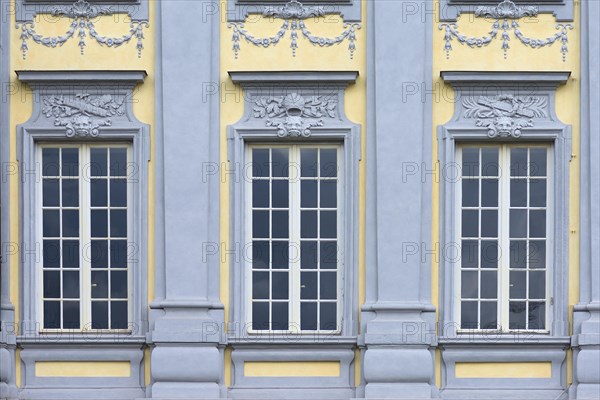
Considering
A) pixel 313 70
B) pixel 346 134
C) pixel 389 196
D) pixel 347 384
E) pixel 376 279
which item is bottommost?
pixel 347 384

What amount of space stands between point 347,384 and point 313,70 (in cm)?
436

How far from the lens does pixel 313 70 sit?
1366cm

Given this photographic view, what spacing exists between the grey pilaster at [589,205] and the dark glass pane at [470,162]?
4.70 ft

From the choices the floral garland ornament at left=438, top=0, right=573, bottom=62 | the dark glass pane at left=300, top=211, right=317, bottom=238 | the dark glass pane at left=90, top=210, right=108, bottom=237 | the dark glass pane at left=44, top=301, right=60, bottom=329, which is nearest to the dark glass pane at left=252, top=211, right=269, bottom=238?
the dark glass pane at left=300, top=211, right=317, bottom=238

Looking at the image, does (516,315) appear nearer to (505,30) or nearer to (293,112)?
(505,30)

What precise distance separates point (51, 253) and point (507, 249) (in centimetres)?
640

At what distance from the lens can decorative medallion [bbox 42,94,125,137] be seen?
45.2 feet

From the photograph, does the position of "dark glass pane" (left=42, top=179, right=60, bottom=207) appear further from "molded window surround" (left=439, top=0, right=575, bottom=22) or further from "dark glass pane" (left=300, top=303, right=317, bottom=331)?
"molded window surround" (left=439, top=0, right=575, bottom=22)

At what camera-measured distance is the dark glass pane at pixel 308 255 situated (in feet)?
45.7

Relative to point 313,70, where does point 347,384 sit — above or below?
below

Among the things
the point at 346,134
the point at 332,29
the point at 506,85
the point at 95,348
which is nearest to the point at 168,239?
the point at 95,348

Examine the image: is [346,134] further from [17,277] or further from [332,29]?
[17,277]

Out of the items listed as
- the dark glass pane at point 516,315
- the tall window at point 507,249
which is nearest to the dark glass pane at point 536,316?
the tall window at point 507,249

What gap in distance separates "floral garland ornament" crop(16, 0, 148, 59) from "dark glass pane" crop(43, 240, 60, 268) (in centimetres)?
263
